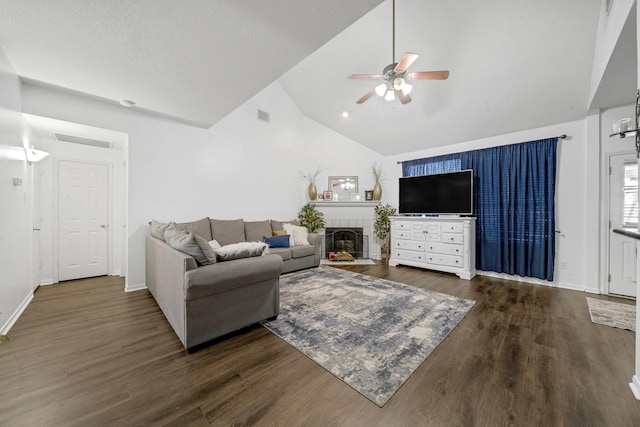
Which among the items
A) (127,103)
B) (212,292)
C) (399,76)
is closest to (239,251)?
(212,292)

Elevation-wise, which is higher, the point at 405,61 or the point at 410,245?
the point at 405,61

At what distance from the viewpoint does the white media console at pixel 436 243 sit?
3.93m

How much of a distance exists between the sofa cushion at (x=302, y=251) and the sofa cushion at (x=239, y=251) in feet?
6.07

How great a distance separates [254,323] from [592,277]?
455cm

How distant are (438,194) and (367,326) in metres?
3.19

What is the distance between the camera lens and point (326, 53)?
381cm

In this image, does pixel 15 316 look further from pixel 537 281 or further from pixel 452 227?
pixel 537 281

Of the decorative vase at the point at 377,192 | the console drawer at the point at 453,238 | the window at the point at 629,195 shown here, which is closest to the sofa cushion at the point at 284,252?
the decorative vase at the point at 377,192

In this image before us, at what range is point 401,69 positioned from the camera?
254 centimetres

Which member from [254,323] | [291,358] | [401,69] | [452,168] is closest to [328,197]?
[452,168]

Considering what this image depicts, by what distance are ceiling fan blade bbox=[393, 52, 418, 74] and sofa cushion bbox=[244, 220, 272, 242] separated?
3.40m

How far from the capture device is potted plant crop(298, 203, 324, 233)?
5535 millimetres

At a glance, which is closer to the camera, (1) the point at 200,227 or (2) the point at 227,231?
(1) the point at 200,227

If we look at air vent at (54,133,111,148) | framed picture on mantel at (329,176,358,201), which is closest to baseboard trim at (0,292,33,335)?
air vent at (54,133,111,148)
